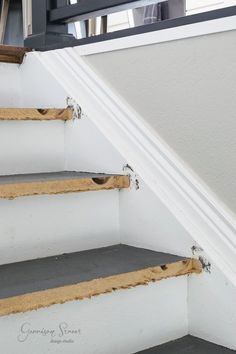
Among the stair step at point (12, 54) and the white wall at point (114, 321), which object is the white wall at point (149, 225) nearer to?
the white wall at point (114, 321)

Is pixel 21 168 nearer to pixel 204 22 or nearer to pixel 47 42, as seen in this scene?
pixel 47 42

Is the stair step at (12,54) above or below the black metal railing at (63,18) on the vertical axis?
below

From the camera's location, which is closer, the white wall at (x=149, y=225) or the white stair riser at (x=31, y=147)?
the white wall at (x=149, y=225)

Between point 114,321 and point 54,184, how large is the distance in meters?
0.31

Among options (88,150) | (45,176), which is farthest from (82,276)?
(88,150)

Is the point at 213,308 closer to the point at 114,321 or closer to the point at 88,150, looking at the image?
the point at 114,321

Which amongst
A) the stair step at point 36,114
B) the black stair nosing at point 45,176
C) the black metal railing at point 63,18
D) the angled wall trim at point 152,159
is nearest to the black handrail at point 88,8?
the black metal railing at point 63,18

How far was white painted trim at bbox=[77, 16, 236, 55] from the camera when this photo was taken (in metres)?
0.97

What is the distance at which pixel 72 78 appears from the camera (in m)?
1.33

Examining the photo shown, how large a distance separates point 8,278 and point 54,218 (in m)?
0.22

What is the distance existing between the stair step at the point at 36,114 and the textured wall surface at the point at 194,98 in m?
0.19

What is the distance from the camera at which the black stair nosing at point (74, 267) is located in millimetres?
850

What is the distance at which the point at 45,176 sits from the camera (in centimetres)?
117

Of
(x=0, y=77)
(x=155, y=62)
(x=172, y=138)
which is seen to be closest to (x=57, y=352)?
(x=172, y=138)
